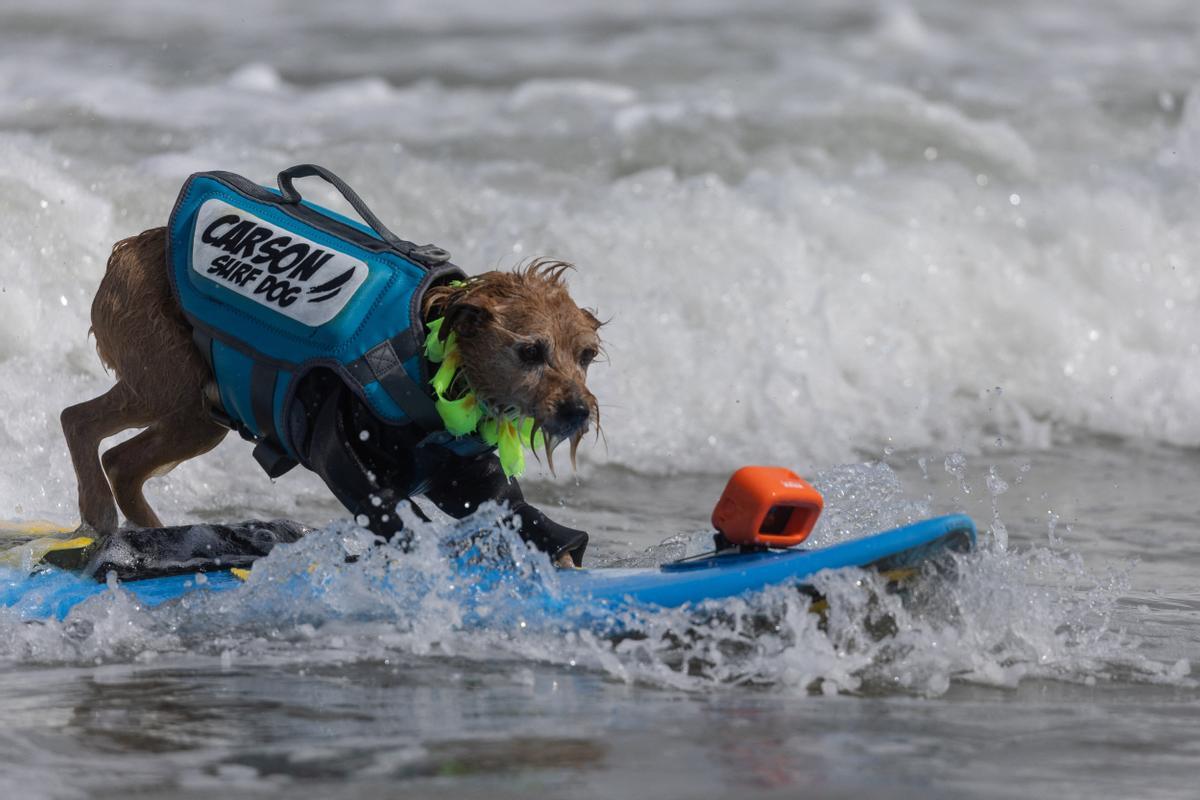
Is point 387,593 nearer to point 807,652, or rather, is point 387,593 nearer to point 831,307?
point 807,652

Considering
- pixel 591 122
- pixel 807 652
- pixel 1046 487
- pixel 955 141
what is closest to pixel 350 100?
pixel 591 122

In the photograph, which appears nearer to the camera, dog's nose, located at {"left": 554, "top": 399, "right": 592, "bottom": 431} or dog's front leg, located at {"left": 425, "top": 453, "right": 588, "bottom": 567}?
dog's nose, located at {"left": 554, "top": 399, "right": 592, "bottom": 431}

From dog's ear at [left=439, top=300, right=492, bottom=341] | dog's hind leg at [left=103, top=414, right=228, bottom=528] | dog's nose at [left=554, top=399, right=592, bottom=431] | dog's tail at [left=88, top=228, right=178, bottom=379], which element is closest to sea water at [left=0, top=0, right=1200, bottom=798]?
dog's nose at [left=554, top=399, right=592, bottom=431]

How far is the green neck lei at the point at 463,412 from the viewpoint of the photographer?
4.64 metres

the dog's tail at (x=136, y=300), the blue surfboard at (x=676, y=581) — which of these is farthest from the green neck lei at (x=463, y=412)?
the dog's tail at (x=136, y=300)

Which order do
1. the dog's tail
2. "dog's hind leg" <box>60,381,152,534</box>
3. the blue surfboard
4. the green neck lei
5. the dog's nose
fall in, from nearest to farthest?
the blue surfboard < the dog's nose < the green neck lei < the dog's tail < "dog's hind leg" <box>60,381,152,534</box>

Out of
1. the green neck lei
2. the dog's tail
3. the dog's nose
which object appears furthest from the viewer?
the dog's tail

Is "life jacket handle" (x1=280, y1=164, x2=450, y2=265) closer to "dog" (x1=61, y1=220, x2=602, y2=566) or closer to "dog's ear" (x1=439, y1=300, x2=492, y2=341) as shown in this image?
"dog" (x1=61, y1=220, x2=602, y2=566)

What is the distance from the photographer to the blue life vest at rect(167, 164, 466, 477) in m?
4.69

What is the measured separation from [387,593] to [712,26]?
12.5 meters

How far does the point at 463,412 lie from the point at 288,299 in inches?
26.5

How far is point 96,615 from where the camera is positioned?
468 cm

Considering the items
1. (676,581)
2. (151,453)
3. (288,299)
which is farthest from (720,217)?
(676,581)

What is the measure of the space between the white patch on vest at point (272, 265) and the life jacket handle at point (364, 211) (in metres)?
0.16
